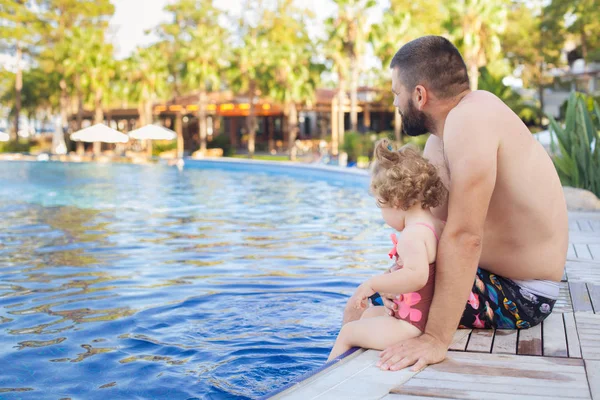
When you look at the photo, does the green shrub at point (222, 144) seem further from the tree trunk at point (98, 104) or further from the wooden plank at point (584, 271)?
the wooden plank at point (584, 271)

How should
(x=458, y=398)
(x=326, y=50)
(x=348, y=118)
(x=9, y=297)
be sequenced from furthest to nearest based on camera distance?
(x=348, y=118) < (x=326, y=50) < (x=9, y=297) < (x=458, y=398)

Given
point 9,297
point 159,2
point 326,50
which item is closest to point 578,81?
point 326,50

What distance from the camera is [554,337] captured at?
3350 millimetres

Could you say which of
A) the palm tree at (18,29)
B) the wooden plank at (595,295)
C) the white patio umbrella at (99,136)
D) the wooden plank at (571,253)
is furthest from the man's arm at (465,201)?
the palm tree at (18,29)

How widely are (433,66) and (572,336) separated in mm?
1445

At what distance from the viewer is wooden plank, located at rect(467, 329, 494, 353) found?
3.15 meters

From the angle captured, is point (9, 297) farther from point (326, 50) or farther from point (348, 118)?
point (348, 118)

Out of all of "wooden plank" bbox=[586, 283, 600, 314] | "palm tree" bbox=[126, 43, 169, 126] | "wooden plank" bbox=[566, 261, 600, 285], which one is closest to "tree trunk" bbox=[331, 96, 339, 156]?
"palm tree" bbox=[126, 43, 169, 126]

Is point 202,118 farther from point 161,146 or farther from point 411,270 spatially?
point 411,270

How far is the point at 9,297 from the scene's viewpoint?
6.62 m

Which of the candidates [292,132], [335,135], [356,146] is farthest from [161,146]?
[356,146]

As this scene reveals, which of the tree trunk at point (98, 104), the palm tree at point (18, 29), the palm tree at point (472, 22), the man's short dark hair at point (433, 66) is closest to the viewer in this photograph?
the man's short dark hair at point (433, 66)

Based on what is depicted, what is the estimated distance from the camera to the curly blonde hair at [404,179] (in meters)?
2.89

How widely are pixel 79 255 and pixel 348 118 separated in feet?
141
